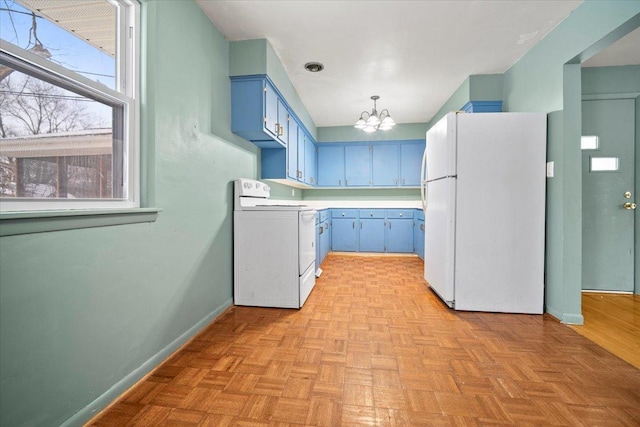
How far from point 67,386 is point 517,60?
13.5ft

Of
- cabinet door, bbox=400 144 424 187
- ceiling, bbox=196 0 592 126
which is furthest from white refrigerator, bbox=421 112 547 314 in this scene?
cabinet door, bbox=400 144 424 187

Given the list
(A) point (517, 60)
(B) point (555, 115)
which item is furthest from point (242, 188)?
(A) point (517, 60)

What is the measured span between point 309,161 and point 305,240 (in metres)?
2.41

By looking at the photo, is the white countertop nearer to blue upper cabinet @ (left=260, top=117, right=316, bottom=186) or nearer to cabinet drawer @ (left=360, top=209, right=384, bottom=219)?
cabinet drawer @ (left=360, top=209, right=384, bottom=219)

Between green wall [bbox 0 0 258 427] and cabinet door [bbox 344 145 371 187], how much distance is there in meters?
2.98

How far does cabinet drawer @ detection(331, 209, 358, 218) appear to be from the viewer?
501 centimetres

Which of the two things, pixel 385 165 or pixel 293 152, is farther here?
pixel 385 165

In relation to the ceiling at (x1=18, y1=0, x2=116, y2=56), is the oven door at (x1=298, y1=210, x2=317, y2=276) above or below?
below

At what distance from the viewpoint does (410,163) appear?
5.11 meters

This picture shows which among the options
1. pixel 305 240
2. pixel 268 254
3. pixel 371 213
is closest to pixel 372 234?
pixel 371 213

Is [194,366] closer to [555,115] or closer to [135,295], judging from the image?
[135,295]

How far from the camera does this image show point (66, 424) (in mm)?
1066

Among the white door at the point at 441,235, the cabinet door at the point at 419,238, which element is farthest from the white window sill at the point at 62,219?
the cabinet door at the point at 419,238

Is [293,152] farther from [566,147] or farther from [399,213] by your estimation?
[566,147]
